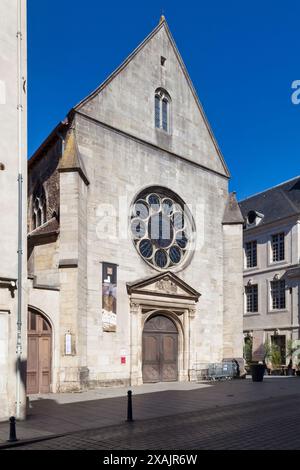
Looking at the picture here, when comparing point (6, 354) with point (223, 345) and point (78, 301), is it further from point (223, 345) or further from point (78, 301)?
point (223, 345)

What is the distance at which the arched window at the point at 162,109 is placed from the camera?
2583 centimetres

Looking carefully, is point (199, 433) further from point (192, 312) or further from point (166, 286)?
point (192, 312)

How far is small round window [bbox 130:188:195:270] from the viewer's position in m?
24.2

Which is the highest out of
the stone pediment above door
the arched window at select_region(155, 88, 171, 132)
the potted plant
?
the arched window at select_region(155, 88, 171, 132)

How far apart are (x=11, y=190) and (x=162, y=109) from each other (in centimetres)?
1442

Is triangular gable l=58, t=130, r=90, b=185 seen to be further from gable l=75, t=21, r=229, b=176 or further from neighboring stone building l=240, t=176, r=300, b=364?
neighboring stone building l=240, t=176, r=300, b=364

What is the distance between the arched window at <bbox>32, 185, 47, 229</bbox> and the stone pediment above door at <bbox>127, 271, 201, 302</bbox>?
17.9 feet

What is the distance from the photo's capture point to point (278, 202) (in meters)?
39.1

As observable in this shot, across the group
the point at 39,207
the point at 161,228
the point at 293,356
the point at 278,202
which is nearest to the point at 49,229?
the point at 39,207

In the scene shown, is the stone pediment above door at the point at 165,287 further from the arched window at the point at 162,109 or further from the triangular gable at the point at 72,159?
the arched window at the point at 162,109

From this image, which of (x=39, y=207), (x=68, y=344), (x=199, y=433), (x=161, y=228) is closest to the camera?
(x=199, y=433)

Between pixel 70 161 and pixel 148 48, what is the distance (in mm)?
8256

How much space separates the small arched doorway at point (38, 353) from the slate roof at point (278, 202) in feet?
71.0

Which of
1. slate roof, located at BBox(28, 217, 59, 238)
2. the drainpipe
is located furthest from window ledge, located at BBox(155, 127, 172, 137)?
the drainpipe
